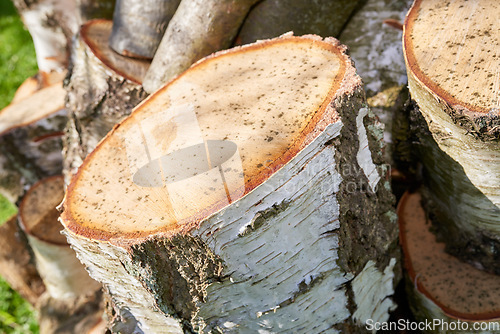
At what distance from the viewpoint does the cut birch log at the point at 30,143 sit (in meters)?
2.55

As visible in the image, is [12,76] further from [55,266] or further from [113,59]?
[113,59]

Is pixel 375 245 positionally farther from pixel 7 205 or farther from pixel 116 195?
pixel 7 205

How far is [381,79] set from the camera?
1.92 meters

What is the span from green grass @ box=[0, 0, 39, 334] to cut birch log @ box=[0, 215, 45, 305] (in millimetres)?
160

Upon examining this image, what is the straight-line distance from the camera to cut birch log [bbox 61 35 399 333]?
1207 mm

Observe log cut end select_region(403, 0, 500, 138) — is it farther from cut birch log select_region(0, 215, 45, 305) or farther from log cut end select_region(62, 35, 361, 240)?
cut birch log select_region(0, 215, 45, 305)

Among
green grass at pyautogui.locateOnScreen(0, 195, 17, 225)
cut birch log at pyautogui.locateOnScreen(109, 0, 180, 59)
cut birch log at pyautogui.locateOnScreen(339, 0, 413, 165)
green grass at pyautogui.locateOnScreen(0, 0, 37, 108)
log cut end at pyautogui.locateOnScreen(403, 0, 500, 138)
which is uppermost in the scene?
cut birch log at pyautogui.locateOnScreen(109, 0, 180, 59)

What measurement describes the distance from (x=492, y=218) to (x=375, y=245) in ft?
1.17

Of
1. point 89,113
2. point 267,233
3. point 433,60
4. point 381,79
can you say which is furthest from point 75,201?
point 381,79

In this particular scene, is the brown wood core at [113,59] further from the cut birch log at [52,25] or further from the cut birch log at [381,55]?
the cut birch log at [52,25]

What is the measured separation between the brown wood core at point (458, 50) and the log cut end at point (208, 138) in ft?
0.67

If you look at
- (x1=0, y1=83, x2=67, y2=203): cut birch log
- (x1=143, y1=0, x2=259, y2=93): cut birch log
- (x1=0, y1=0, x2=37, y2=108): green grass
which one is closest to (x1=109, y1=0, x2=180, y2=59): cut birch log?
(x1=143, y1=0, x2=259, y2=93): cut birch log

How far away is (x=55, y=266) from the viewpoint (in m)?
2.44

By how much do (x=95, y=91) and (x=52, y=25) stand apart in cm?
161
